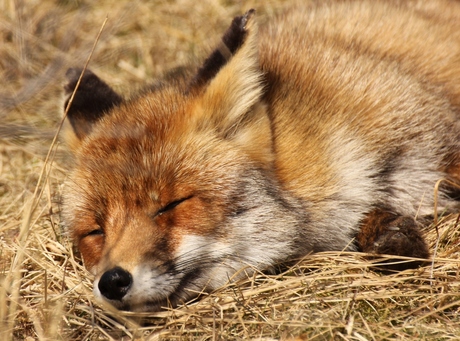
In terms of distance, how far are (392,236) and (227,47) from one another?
1.91m

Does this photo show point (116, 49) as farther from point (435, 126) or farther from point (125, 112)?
point (435, 126)

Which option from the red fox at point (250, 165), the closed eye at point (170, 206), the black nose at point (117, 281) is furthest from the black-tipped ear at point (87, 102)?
the black nose at point (117, 281)

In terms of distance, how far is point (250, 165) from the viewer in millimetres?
4508

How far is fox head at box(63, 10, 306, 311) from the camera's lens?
13.8 ft

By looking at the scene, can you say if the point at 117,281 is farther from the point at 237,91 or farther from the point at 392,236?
the point at 392,236

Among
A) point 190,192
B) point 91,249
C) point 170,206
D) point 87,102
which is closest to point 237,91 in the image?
point 190,192

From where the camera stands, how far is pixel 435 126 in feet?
16.5

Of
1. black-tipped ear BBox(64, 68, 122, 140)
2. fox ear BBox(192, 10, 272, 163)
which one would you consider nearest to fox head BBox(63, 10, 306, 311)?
fox ear BBox(192, 10, 272, 163)

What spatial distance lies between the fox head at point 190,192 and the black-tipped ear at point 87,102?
42 cm

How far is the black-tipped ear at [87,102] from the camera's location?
523cm

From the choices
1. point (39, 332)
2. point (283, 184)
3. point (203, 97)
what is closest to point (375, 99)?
point (283, 184)

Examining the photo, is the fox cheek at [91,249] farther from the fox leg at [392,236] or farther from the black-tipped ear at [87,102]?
the fox leg at [392,236]

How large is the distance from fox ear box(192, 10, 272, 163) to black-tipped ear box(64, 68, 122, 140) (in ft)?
3.37

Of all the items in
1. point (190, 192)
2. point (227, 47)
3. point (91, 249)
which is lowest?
point (91, 249)
